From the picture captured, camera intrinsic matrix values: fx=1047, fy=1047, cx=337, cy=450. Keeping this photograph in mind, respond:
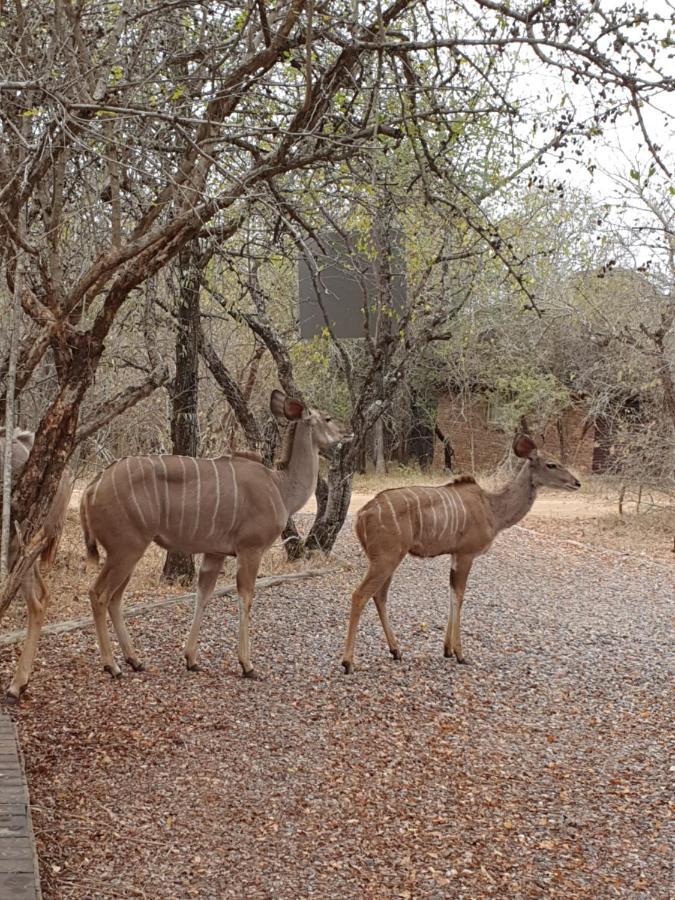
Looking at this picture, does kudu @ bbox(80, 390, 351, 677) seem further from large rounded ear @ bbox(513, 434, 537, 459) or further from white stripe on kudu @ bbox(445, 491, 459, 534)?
large rounded ear @ bbox(513, 434, 537, 459)

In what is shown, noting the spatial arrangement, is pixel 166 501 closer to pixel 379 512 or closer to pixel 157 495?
pixel 157 495

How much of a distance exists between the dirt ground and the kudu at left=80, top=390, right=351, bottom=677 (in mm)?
388

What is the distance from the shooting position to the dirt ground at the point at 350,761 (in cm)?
363

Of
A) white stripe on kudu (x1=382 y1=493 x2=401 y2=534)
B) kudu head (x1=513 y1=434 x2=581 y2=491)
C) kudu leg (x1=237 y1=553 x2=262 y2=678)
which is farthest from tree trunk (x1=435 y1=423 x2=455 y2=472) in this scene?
kudu leg (x1=237 y1=553 x2=262 y2=678)

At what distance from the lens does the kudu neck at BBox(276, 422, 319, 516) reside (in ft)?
20.5

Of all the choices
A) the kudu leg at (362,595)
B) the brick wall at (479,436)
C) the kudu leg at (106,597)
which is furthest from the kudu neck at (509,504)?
the brick wall at (479,436)

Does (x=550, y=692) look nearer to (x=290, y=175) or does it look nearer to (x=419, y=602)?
(x=419, y=602)

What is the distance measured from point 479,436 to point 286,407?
60.2 feet

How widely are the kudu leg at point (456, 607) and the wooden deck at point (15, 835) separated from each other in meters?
2.90

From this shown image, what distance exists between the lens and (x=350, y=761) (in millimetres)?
4629

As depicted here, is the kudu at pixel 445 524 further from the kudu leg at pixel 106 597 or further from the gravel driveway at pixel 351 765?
the kudu leg at pixel 106 597

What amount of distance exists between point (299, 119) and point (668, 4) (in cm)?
159

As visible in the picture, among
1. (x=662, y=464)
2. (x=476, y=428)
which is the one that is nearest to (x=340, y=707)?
(x=662, y=464)

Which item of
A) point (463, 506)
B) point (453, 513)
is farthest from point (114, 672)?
point (463, 506)
